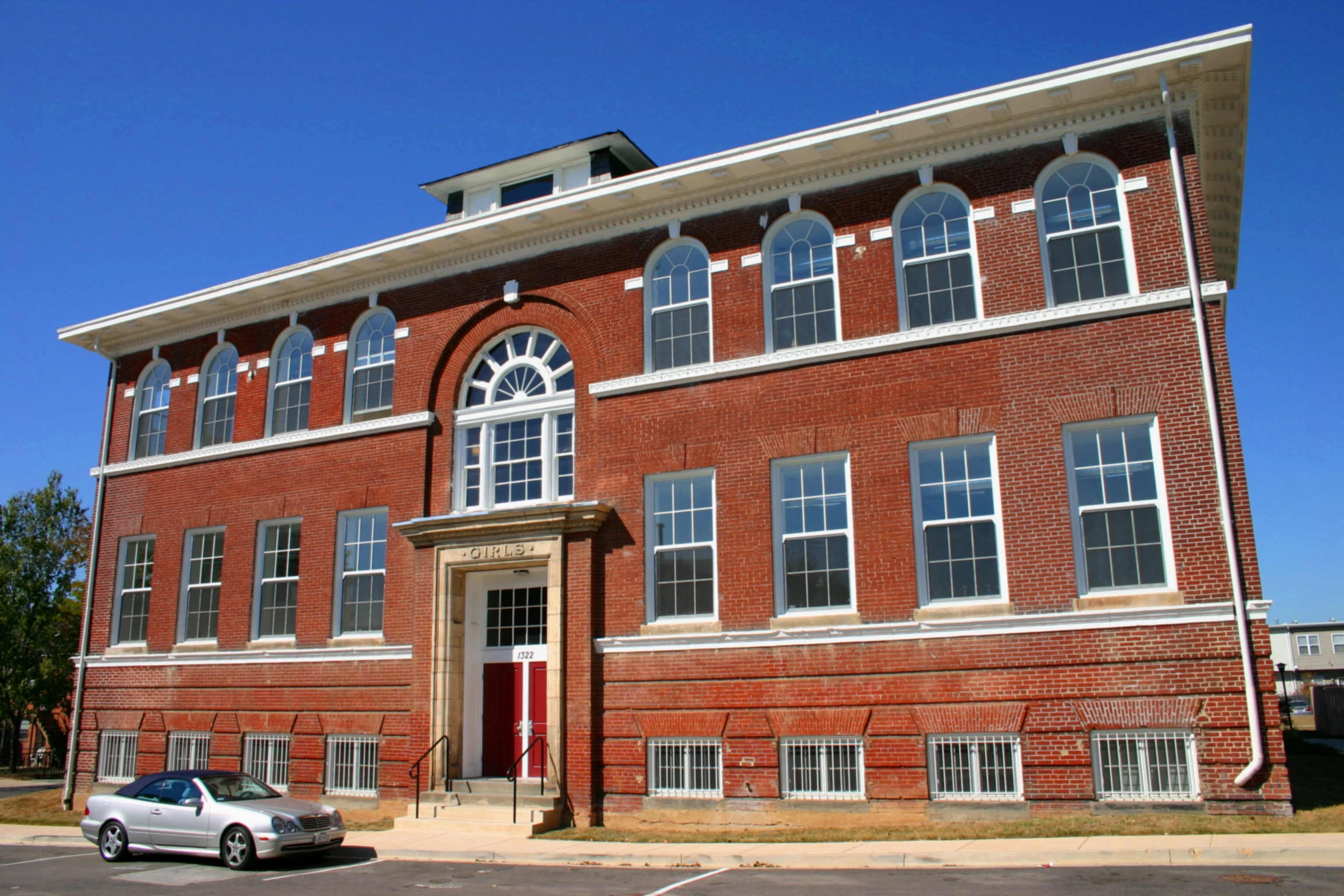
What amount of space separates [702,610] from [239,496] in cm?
1102

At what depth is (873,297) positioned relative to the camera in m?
16.5

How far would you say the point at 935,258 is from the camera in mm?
16297

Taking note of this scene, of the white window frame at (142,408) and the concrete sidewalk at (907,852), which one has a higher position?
the white window frame at (142,408)

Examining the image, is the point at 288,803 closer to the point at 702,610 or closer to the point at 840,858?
the point at 702,610

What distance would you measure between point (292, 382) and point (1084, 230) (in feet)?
51.9

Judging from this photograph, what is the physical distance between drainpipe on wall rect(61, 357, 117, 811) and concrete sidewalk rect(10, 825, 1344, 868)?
10.6 m

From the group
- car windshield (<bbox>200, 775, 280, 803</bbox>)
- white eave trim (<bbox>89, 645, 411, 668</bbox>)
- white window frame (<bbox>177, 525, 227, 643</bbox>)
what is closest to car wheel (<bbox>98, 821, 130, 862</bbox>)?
car windshield (<bbox>200, 775, 280, 803</bbox>)

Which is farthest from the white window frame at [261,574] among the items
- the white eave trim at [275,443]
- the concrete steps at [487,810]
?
the concrete steps at [487,810]

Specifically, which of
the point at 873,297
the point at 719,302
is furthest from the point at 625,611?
the point at 873,297

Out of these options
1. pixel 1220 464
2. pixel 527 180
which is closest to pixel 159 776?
pixel 527 180

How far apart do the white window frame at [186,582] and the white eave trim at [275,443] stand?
1.54m

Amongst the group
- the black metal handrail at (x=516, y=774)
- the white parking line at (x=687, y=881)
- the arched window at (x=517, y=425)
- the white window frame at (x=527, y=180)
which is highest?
the white window frame at (x=527, y=180)

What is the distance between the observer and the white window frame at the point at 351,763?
19.0 meters

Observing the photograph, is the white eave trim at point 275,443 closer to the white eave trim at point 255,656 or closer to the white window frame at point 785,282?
the white eave trim at point 255,656
